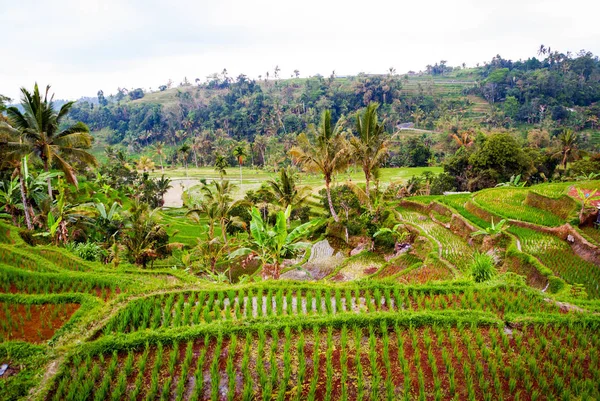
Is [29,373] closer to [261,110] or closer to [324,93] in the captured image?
[261,110]

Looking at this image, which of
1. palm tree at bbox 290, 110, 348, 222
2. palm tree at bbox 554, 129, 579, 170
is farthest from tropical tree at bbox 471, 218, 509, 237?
palm tree at bbox 554, 129, 579, 170

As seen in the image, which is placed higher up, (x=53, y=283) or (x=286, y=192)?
(x=53, y=283)

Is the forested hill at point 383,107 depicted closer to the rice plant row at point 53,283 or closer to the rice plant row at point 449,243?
the rice plant row at point 449,243

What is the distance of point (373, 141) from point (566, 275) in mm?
10382

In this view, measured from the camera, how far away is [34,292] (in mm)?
7387

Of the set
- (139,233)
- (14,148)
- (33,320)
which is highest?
(14,148)

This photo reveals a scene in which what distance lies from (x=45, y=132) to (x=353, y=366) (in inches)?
564

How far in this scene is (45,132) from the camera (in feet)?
44.5

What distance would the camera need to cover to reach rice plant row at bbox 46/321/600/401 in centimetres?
457

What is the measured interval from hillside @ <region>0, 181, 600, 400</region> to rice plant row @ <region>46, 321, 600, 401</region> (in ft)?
0.07

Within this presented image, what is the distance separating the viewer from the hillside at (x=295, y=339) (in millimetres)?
4648

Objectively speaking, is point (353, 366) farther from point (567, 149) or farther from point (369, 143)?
point (567, 149)

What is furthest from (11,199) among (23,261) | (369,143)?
(369,143)

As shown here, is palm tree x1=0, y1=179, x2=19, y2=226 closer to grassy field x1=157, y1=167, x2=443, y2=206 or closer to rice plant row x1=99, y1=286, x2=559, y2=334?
rice plant row x1=99, y1=286, x2=559, y2=334
